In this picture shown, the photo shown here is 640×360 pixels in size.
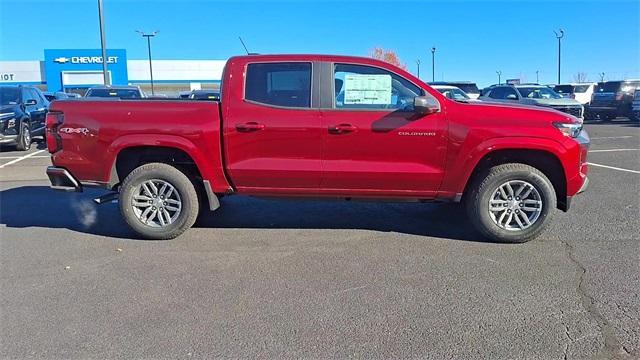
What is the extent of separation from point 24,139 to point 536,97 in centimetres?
1635

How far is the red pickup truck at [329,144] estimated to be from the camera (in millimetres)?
4898

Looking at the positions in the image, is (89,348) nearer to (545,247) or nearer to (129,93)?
(545,247)

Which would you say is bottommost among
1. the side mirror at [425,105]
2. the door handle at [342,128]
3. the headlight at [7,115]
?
the door handle at [342,128]

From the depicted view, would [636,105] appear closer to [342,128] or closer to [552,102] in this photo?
[552,102]

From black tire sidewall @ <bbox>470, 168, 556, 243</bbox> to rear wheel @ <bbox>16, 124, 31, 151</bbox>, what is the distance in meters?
11.9

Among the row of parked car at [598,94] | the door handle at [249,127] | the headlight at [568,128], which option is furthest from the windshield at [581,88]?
the door handle at [249,127]

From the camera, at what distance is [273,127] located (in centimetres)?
498

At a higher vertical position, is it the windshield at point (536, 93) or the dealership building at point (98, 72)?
the dealership building at point (98, 72)

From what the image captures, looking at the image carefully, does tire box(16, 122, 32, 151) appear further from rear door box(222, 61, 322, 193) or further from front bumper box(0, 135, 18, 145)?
rear door box(222, 61, 322, 193)

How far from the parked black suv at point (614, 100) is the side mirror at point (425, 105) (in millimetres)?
22616

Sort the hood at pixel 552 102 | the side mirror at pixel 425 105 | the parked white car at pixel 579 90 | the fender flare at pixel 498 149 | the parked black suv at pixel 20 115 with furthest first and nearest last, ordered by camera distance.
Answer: the parked white car at pixel 579 90 → the hood at pixel 552 102 → the parked black suv at pixel 20 115 → the fender flare at pixel 498 149 → the side mirror at pixel 425 105

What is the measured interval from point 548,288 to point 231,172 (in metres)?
3.10

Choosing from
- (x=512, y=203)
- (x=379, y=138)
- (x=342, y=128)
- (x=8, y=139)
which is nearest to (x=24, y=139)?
(x=8, y=139)

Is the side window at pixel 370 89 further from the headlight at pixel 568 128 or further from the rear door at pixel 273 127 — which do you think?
the headlight at pixel 568 128
